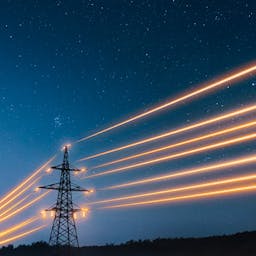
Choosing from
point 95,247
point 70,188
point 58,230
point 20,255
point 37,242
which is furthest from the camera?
point 37,242

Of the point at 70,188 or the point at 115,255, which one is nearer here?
the point at 70,188

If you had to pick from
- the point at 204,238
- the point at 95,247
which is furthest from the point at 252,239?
the point at 95,247

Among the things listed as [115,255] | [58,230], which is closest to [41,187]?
[58,230]

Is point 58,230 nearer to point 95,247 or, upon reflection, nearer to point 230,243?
point 230,243

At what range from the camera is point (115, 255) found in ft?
183

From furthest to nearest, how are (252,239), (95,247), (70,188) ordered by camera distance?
(95,247) → (70,188) → (252,239)

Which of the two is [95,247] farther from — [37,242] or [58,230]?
[58,230]

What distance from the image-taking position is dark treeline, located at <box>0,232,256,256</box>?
39938 mm

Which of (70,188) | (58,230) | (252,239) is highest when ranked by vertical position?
(70,188)

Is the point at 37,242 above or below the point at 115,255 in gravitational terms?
above

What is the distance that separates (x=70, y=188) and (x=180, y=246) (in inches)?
547

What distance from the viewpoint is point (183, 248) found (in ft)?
154

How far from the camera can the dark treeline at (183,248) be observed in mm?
39938

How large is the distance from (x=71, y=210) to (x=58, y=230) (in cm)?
272
